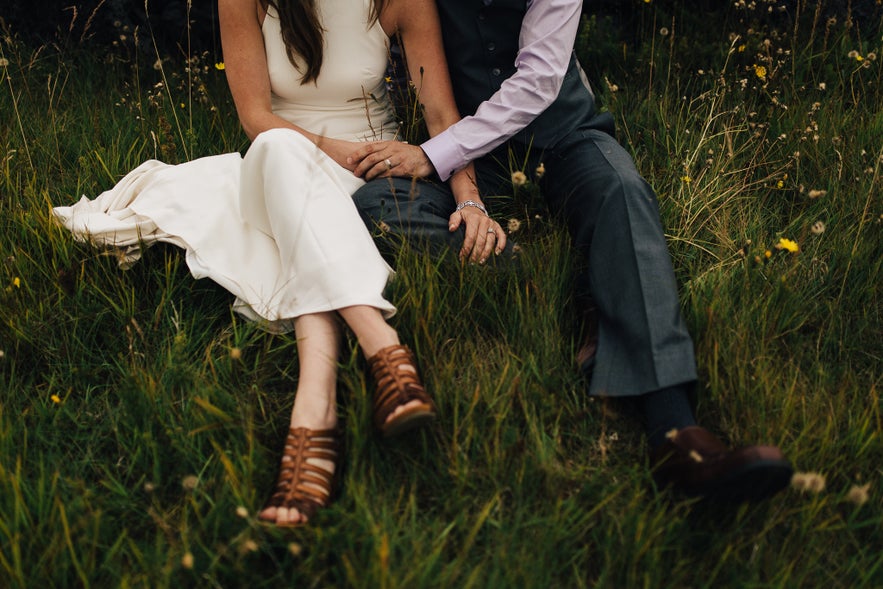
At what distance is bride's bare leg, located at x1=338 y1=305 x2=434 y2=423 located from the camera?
7.05ft

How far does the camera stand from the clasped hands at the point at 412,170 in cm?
262

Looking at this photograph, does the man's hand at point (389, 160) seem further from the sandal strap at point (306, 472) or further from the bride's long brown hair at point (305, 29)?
the sandal strap at point (306, 472)

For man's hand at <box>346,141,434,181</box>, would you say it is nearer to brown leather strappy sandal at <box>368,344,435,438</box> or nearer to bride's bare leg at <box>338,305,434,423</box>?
bride's bare leg at <box>338,305,434,423</box>

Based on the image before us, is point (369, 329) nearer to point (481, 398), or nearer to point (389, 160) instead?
point (481, 398)

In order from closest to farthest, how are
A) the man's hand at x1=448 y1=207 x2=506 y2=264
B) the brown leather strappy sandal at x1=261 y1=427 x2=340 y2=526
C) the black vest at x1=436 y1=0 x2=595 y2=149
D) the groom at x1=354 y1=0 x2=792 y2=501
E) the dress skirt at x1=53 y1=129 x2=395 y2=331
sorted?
1. the brown leather strappy sandal at x1=261 y1=427 x2=340 y2=526
2. the groom at x1=354 y1=0 x2=792 y2=501
3. the dress skirt at x1=53 y1=129 x2=395 y2=331
4. the man's hand at x1=448 y1=207 x2=506 y2=264
5. the black vest at x1=436 y1=0 x2=595 y2=149

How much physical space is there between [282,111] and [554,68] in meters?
1.07

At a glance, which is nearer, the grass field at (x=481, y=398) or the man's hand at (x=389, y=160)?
the grass field at (x=481, y=398)

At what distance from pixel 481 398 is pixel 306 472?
1.72 feet

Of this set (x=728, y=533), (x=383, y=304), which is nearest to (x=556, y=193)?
(x=383, y=304)

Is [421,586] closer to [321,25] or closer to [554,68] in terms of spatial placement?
[554,68]

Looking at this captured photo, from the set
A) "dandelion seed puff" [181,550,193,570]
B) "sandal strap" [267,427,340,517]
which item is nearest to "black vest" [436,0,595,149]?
"sandal strap" [267,427,340,517]

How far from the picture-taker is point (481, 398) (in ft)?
7.14

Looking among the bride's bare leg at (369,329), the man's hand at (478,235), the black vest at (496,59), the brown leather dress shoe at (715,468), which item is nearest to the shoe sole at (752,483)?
the brown leather dress shoe at (715,468)

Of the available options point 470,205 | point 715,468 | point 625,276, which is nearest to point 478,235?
point 470,205
